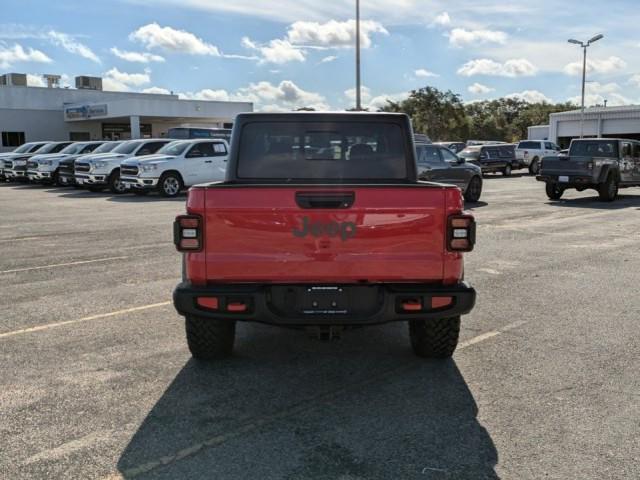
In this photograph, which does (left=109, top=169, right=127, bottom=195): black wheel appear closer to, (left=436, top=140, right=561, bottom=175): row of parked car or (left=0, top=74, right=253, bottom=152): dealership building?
(left=436, top=140, right=561, bottom=175): row of parked car

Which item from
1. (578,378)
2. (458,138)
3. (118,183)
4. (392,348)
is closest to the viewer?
(578,378)

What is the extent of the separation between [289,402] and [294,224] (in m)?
1.12

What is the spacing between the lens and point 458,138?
75.0 meters

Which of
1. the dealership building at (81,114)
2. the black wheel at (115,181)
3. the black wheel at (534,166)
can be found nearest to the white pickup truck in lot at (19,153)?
the black wheel at (115,181)

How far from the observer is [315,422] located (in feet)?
12.1

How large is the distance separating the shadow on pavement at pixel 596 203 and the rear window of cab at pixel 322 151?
12946 mm

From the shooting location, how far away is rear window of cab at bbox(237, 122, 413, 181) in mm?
5055

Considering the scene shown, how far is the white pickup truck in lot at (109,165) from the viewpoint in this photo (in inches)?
837

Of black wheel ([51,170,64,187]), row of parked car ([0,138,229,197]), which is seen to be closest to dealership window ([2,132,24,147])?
row of parked car ([0,138,229,197])

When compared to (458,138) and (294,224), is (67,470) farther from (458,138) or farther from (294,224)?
(458,138)

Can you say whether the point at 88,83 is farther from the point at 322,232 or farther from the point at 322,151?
the point at 322,232

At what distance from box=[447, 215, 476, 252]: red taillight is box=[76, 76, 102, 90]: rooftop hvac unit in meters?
60.9

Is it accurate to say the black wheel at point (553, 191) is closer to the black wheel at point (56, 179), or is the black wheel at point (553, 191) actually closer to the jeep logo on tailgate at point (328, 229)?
the jeep logo on tailgate at point (328, 229)

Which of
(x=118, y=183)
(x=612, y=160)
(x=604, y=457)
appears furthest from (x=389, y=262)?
(x=118, y=183)
